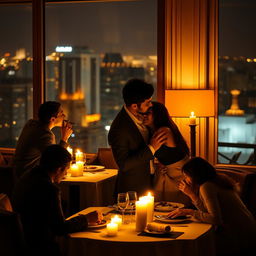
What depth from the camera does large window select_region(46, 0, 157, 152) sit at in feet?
22.3

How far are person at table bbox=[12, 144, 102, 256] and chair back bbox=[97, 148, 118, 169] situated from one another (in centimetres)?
298

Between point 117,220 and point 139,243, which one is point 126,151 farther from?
point 139,243

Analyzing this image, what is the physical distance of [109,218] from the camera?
3469 millimetres

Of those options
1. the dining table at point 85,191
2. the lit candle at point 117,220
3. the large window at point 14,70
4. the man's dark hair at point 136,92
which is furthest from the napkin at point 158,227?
the large window at point 14,70

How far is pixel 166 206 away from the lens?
3.70 meters

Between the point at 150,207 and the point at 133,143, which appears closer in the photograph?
the point at 150,207

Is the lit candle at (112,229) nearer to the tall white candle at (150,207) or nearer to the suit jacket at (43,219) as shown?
the suit jacket at (43,219)

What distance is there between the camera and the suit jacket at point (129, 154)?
3.93 meters

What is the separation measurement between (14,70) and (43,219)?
15.5 feet

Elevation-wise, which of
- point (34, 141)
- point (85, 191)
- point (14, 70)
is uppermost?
point (14, 70)

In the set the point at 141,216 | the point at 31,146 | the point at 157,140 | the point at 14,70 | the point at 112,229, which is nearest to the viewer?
the point at 112,229

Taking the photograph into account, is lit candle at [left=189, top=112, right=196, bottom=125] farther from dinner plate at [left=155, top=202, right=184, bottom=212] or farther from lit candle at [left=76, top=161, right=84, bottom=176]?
dinner plate at [left=155, top=202, right=184, bottom=212]

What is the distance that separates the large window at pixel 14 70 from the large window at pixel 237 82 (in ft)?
8.47

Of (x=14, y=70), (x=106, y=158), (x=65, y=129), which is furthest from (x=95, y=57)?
(x=65, y=129)
